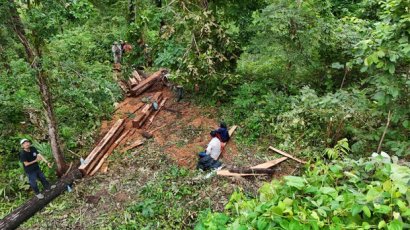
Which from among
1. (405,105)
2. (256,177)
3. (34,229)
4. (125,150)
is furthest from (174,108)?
(405,105)

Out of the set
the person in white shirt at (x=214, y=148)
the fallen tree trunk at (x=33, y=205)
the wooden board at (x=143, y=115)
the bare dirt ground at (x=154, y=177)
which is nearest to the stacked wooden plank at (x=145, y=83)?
the wooden board at (x=143, y=115)

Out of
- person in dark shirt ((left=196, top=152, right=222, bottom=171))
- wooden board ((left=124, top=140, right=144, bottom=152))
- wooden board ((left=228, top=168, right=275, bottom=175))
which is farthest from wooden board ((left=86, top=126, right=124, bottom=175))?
wooden board ((left=228, top=168, right=275, bottom=175))

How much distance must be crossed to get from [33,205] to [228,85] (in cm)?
686

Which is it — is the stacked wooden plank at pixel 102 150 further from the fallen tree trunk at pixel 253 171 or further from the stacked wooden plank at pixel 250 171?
the fallen tree trunk at pixel 253 171

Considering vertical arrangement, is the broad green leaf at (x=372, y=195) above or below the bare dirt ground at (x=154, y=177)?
above

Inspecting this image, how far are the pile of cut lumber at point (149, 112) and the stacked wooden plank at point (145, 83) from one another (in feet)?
2.67

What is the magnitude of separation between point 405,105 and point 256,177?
3511mm

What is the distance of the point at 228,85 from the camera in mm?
11188

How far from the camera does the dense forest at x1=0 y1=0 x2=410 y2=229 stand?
21.2 feet

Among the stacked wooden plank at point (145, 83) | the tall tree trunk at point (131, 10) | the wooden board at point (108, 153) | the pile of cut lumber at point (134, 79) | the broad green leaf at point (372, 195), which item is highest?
the tall tree trunk at point (131, 10)

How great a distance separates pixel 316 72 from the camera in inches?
406

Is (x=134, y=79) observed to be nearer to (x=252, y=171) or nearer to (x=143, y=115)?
(x=143, y=115)

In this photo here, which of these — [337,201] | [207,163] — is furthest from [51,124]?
[337,201]

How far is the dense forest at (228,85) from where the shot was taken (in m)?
6.46
